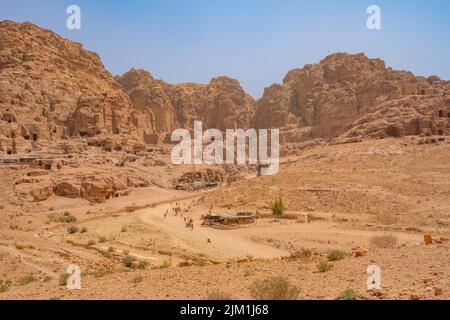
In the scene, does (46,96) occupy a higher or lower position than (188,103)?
lower

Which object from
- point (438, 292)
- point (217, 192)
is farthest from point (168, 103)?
point (438, 292)

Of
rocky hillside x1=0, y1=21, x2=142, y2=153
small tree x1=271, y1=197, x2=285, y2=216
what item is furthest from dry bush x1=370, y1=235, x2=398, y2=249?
rocky hillside x1=0, y1=21, x2=142, y2=153

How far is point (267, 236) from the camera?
27.0 metres

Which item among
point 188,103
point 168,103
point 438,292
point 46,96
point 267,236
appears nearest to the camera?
point 438,292

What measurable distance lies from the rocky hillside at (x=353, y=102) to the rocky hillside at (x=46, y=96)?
31.9 metres

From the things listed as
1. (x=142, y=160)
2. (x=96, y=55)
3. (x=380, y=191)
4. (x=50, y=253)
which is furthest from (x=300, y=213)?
(x=96, y=55)

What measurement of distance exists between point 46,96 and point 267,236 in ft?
189

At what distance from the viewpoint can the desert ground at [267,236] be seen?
391 inches

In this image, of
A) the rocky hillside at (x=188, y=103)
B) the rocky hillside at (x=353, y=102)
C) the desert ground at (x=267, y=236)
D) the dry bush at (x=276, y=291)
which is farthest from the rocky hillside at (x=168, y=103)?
the dry bush at (x=276, y=291)

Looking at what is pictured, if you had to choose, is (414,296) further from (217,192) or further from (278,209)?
(217,192)

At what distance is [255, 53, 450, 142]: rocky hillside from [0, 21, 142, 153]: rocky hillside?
3189 centimetres

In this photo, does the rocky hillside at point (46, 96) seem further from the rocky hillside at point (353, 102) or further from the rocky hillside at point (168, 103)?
the rocky hillside at point (353, 102)
